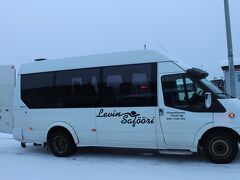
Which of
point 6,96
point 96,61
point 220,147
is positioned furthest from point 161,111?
point 6,96

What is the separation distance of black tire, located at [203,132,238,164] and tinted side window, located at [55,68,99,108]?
9.73 ft

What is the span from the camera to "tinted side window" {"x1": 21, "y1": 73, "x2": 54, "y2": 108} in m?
10.0

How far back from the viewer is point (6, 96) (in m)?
10.8

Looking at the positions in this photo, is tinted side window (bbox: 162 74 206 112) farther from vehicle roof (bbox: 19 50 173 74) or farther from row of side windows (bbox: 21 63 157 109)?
vehicle roof (bbox: 19 50 173 74)

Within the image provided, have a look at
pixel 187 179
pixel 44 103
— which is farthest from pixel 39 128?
pixel 187 179

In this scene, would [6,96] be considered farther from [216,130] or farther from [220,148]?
[220,148]

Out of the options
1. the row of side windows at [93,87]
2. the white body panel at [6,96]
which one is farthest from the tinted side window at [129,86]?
the white body panel at [6,96]

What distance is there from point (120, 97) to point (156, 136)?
1.32 meters

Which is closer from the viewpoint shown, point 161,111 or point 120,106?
point 161,111

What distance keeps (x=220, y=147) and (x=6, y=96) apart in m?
6.38

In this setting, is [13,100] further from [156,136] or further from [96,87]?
[156,136]

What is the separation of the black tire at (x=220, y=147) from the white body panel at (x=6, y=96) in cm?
577

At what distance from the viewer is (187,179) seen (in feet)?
22.8

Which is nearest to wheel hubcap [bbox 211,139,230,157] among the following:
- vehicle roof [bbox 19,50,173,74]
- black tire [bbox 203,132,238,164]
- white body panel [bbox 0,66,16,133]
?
black tire [bbox 203,132,238,164]
